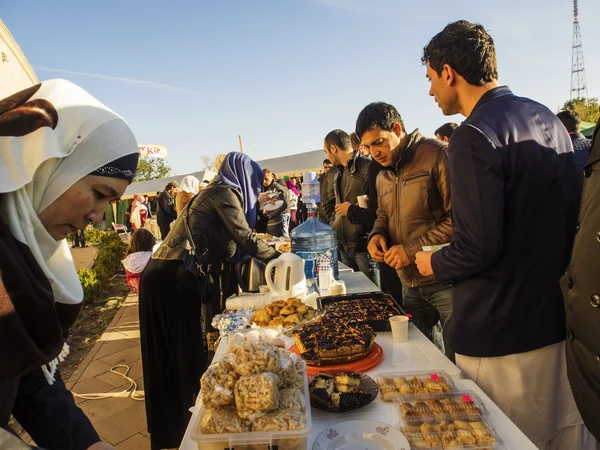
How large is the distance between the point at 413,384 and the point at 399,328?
431 mm

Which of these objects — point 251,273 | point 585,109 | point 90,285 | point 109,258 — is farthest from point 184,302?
point 585,109

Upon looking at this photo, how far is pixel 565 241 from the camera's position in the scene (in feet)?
4.54

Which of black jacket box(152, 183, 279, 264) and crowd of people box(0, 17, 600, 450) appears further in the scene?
black jacket box(152, 183, 279, 264)

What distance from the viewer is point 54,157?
984 mm

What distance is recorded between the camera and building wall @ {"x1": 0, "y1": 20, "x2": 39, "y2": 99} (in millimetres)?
1526

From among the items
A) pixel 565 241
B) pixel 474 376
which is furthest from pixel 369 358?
pixel 565 241

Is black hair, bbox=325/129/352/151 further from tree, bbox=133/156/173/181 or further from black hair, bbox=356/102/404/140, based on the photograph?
tree, bbox=133/156/173/181

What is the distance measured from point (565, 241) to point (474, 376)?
593mm

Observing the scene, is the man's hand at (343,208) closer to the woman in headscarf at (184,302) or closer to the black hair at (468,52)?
the woman in headscarf at (184,302)

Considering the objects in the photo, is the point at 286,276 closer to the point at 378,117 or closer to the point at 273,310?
the point at 273,310

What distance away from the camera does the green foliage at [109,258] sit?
7.50 meters

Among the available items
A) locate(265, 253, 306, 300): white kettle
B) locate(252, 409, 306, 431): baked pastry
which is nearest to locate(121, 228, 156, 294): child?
locate(265, 253, 306, 300): white kettle

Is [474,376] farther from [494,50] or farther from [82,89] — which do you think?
[82,89]

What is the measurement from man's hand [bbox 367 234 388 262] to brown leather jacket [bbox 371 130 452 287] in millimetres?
98
